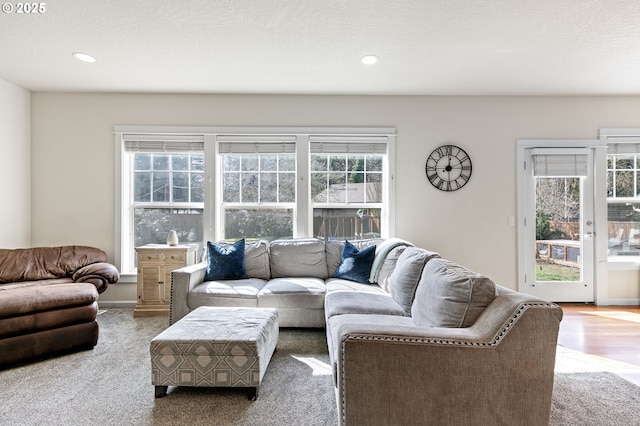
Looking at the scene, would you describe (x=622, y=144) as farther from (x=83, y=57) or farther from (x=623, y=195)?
(x=83, y=57)

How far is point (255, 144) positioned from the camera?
397cm

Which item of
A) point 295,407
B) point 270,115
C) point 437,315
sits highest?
point 270,115

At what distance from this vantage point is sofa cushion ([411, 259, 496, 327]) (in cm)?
160

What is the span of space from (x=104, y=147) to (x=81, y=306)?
2.16 m

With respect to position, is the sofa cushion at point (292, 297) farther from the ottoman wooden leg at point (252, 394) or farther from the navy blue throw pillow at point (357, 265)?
the ottoman wooden leg at point (252, 394)

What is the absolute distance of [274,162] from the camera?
4.05m

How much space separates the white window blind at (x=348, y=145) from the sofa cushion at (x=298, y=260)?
1.22m

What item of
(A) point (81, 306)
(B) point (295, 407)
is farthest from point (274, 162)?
(B) point (295, 407)

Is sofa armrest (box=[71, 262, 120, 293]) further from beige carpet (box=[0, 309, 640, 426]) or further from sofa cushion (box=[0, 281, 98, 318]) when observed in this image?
beige carpet (box=[0, 309, 640, 426])

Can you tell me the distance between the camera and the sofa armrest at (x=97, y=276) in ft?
10.2

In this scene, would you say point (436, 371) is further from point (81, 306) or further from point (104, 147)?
point (104, 147)

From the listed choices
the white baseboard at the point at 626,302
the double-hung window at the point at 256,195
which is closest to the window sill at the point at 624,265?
the white baseboard at the point at 626,302

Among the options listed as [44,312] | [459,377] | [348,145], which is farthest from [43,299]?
[348,145]

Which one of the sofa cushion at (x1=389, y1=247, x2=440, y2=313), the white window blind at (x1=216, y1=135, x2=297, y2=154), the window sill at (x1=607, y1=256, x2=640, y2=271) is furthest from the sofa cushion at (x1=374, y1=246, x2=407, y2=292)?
the window sill at (x1=607, y1=256, x2=640, y2=271)
